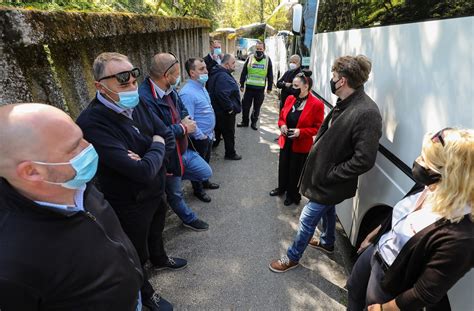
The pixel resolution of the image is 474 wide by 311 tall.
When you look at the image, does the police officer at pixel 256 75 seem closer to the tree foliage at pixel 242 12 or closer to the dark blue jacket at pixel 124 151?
the dark blue jacket at pixel 124 151

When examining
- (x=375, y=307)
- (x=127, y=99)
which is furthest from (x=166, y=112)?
(x=375, y=307)

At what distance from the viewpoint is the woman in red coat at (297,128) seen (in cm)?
333

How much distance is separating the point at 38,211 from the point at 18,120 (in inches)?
13.7

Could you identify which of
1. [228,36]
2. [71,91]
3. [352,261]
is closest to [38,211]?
[71,91]

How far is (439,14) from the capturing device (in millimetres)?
1591

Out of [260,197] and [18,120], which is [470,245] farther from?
[260,197]

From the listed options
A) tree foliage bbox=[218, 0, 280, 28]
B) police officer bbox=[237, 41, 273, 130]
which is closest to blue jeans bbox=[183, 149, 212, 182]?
police officer bbox=[237, 41, 273, 130]

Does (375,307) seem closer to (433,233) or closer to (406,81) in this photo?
(433,233)

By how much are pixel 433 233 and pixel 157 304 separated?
6.84 ft

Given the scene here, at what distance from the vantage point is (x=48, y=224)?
3.58ft

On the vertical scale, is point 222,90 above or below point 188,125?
above

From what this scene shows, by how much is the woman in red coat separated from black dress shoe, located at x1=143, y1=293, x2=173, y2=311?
7.12 ft

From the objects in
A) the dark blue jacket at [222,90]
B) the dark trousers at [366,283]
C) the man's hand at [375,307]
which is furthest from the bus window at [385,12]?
the dark blue jacket at [222,90]

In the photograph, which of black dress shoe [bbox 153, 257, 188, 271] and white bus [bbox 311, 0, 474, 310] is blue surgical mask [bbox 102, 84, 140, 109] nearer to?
black dress shoe [bbox 153, 257, 188, 271]
